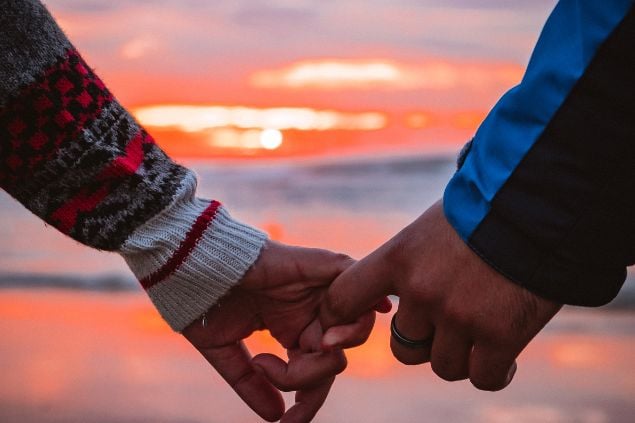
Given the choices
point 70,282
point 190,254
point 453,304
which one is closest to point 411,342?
point 453,304

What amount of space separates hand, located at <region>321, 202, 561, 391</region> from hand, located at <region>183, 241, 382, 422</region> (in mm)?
297

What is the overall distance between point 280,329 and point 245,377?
16 cm

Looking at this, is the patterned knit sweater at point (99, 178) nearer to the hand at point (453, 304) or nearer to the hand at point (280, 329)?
the hand at point (280, 329)

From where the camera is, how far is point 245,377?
2463mm

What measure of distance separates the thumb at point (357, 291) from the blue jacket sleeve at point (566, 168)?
369 mm

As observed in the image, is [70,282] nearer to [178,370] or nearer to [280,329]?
[178,370]

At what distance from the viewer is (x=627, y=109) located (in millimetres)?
1511

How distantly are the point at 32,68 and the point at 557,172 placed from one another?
43.2 inches

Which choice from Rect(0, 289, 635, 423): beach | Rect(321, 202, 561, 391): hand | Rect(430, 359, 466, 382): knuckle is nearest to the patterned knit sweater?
Rect(321, 202, 561, 391): hand

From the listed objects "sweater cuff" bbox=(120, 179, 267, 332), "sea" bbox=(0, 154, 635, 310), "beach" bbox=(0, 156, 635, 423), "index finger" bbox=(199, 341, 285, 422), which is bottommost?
"sea" bbox=(0, 154, 635, 310)

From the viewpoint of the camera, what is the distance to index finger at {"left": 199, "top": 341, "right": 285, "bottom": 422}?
2443 millimetres

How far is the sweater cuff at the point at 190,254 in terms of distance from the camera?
211 centimetres

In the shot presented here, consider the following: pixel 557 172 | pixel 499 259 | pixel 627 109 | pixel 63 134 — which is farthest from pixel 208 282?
pixel 627 109

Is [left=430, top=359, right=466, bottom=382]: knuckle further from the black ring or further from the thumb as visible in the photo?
the thumb
